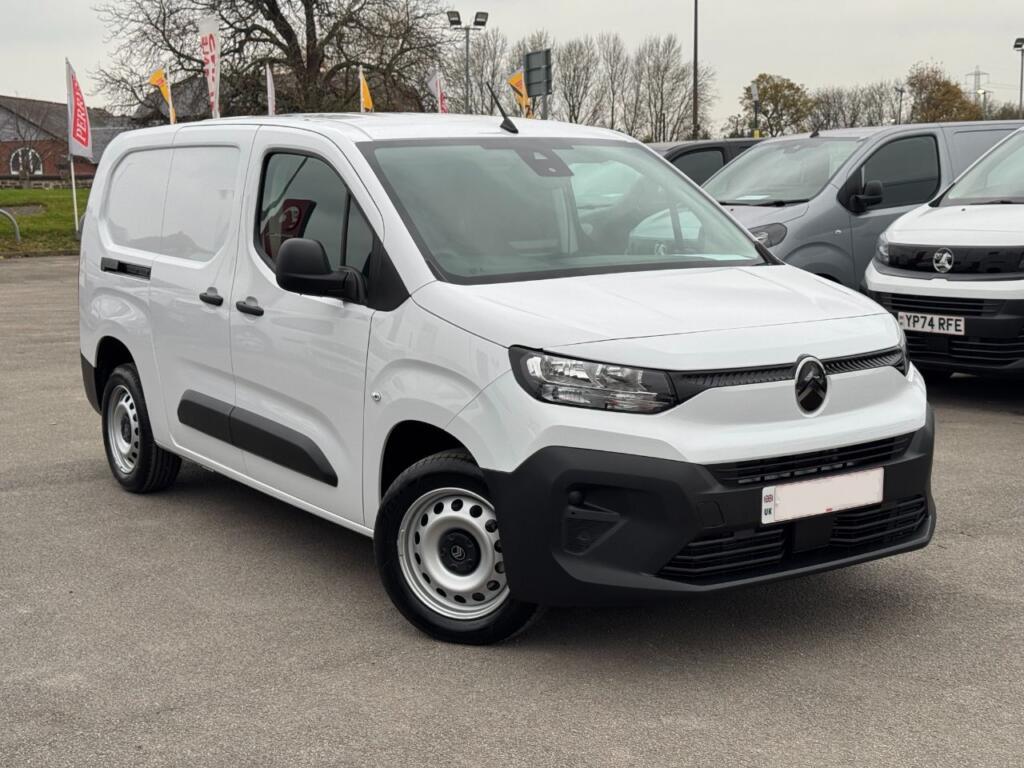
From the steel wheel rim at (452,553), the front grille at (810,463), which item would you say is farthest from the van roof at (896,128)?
the steel wheel rim at (452,553)

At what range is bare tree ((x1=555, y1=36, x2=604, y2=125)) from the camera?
8119 cm

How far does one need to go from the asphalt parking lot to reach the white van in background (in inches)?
90.7

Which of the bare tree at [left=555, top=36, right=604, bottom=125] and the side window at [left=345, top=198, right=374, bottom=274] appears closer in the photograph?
the side window at [left=345, top=198, right=374, bottom=274]

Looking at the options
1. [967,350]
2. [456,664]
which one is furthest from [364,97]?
[456,664]

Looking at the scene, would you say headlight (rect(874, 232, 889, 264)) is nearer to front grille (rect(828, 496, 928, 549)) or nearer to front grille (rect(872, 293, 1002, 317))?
front grille (rect(872, 293, 1002, 317))

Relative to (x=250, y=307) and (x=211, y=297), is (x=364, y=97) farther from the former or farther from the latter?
(x=250, y=307)

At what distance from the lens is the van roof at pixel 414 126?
16.2 ft

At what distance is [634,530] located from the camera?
3.81m

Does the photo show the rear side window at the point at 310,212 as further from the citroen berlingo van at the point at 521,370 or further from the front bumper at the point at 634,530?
the front bumper at the point at 634,530

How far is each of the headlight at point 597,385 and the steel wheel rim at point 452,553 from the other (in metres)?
0.46

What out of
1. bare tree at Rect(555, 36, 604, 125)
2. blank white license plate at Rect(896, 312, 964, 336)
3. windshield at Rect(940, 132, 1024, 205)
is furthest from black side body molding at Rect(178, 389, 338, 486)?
bare tree at Rect(555, 36, 604, 125)

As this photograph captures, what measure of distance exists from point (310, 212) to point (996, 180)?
5.79 metres

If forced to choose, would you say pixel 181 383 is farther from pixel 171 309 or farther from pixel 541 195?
pixel 541 195

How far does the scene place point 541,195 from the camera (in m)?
4.84
